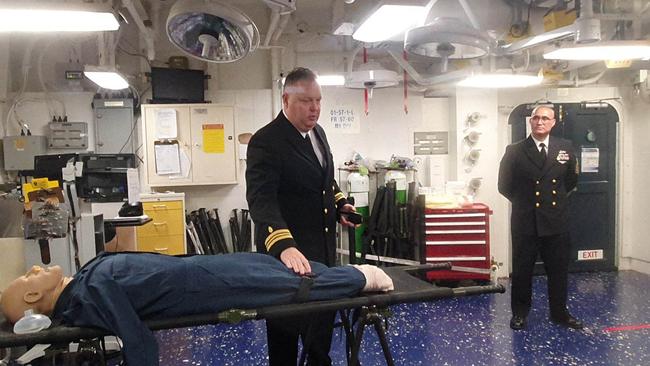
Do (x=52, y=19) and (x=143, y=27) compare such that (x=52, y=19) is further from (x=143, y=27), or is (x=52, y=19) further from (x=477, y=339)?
(x=477, y=339)

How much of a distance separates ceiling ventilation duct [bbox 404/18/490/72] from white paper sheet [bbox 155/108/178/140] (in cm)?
259

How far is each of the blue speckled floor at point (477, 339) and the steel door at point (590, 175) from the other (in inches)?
35.8

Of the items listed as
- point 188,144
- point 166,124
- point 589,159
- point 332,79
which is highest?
point 332,79

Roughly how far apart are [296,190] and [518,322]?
7.68 feet

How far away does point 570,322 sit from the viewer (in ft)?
10.9

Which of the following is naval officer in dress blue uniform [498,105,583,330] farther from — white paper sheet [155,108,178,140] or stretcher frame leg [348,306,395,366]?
white paper sheet [155,108,178,140]

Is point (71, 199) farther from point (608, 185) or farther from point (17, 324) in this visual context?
point (608, 185)

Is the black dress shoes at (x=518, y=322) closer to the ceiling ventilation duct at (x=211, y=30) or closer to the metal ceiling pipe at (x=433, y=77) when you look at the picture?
the metal ceiling pipe at (x=433, y=77)

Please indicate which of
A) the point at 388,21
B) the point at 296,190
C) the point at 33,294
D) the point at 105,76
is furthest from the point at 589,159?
the point at 33,294

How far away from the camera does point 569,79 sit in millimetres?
4766

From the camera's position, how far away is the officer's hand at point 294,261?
1.60 meters

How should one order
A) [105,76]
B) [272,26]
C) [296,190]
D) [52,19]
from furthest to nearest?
[272,26], [105,76], [52,19], [296,190]

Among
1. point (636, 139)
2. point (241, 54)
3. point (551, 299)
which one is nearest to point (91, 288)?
point (241, 54)

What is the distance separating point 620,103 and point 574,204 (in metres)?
1.24
